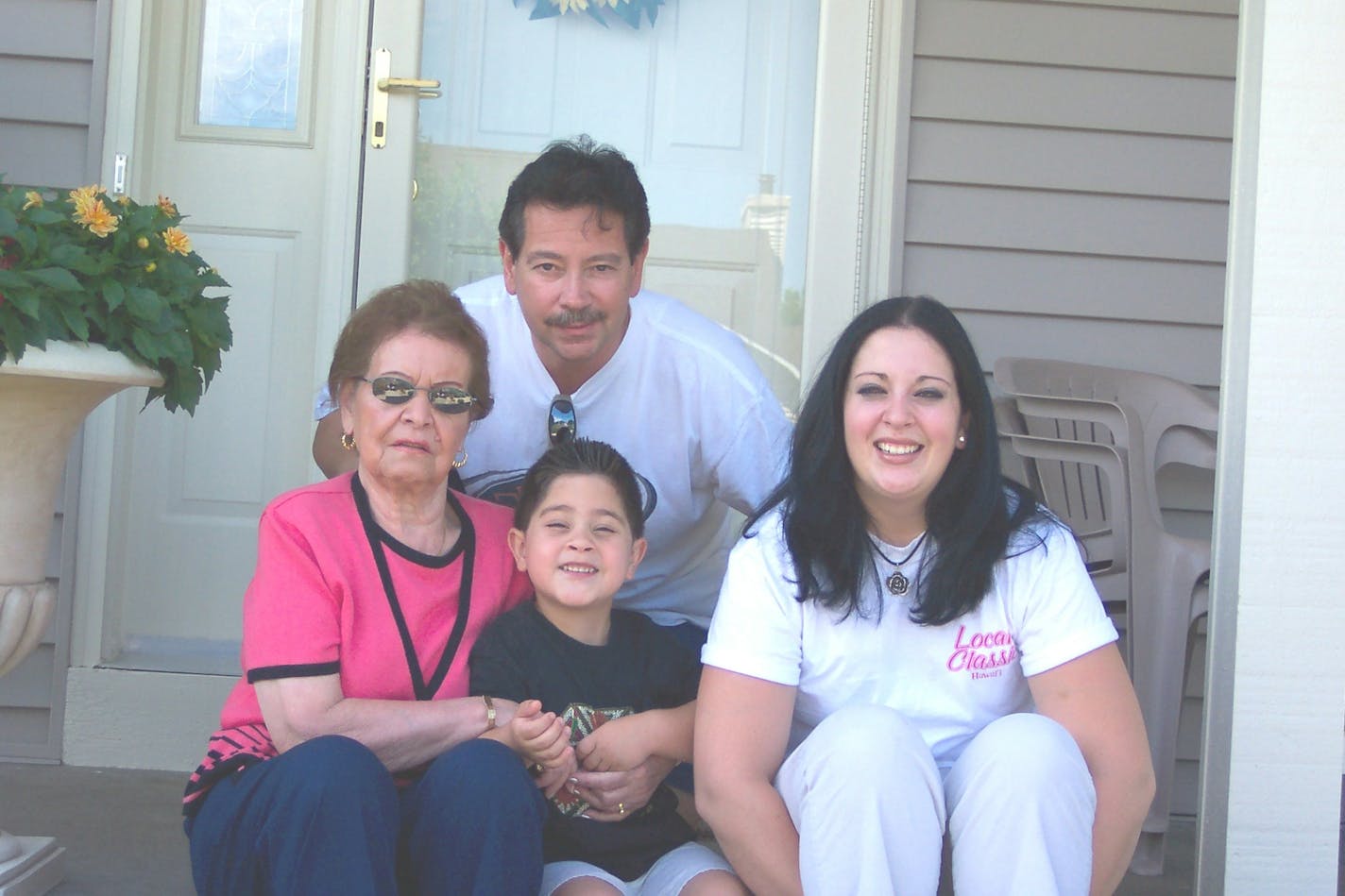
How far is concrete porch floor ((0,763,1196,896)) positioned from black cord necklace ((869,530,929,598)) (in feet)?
3.83

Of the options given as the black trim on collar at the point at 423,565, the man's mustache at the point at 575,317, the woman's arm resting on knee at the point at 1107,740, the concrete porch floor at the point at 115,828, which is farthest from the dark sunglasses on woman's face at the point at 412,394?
the concrete porch floor at the point at 115,828

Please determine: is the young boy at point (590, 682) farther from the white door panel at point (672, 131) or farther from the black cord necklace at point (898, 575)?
the white door panel at point (672, 131)

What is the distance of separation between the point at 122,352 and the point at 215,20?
1.50 m

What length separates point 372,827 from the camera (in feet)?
5.63

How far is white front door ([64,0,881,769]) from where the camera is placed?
11.2 ft

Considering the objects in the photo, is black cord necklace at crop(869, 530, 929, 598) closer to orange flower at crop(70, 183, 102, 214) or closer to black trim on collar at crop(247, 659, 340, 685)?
black trim on collar at crop(247, 659, 340, 685)

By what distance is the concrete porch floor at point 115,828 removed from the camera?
255 cm

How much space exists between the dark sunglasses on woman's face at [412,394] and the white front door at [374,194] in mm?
1441

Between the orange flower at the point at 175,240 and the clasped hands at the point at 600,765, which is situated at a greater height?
the orange flower at the point at 175,240

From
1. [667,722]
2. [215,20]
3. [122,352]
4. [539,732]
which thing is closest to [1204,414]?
[667,722]

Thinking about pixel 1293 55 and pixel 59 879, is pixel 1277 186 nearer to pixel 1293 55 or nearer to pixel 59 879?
pixel 1293 55

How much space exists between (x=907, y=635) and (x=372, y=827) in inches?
28.3

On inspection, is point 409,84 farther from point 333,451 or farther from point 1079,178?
point 1079,178

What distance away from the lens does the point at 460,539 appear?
2084mm
